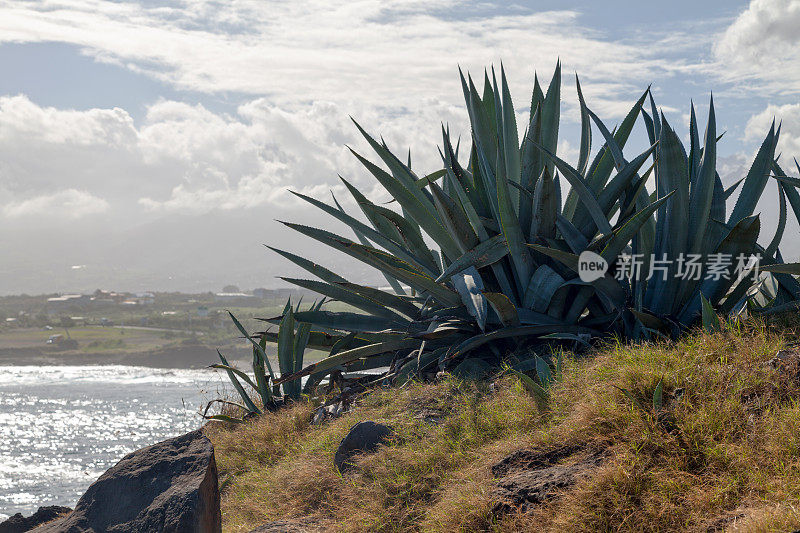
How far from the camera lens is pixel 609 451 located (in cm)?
288

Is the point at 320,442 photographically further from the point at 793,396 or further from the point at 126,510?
the point at 793,396

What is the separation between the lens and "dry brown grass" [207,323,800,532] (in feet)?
8.34

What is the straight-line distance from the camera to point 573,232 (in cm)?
448

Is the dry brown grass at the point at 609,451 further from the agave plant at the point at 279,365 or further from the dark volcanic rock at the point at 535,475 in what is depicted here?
the agave plant at the point at 279,365

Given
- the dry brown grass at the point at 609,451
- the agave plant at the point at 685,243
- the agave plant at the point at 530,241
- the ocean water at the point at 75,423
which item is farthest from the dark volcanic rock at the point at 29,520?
the ocean water at the point at 75,423

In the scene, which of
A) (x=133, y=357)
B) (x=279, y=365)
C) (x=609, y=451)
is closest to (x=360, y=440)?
(x=609, y=451)

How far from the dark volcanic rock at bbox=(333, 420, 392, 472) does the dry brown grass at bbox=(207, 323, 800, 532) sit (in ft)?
0.29

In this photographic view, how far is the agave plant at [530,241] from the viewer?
4.36 metres

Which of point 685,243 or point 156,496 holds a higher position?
point 685,243

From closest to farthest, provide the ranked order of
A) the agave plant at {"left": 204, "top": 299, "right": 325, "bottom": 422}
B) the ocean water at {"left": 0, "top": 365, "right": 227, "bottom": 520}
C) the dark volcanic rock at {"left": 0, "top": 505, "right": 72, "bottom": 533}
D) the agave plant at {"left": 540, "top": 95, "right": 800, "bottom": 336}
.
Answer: the agave plant at {"left": 540, "top": 95, "right": 800, "bottom": 336}, the dark volcanic rock at {"left": 0, "top": 505, "right": 72, "bottom": 533}, the agave plant at {"left": 204, "top": 299, "right": 325, "bottom": 422}, the ocean water at {"left": 0, "top": 365, "right": 227, "bottom": 520}

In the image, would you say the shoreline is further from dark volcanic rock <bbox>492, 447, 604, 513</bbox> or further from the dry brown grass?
dark volcanic rock <bbox>492, 447, 604, 513</bbox>

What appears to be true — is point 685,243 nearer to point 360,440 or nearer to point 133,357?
point 360,440

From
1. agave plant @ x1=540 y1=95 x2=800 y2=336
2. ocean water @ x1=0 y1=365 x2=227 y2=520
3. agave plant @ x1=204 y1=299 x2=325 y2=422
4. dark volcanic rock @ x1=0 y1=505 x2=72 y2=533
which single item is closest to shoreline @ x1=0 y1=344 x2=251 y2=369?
ocean water @ x1=0 y1=365 x2=227 y2=520

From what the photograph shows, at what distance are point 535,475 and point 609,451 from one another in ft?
1.12
